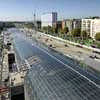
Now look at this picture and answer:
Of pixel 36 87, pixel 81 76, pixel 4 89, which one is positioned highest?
pixel 81 76

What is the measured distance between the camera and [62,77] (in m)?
15.5

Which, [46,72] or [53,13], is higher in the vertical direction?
[53,13]

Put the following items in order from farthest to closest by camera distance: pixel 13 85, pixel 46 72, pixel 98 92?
pixel 13 85 < pixel 46 72 < pixel 98 92

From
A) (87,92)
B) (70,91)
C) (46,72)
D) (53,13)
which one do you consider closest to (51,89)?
(70,91)

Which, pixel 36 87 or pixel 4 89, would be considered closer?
pixel 36 87

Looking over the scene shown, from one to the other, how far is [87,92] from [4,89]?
11.5 meters

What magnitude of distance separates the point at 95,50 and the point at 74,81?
103 feet

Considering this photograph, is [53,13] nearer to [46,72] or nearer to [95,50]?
[95,50]

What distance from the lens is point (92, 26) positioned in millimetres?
67062

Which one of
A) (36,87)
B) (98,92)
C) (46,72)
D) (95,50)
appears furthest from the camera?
(95,50)

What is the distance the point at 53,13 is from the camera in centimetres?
12556

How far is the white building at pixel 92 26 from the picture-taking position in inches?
2535

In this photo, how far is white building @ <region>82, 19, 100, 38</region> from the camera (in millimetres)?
64381

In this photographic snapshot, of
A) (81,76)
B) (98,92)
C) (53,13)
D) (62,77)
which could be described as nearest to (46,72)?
(62,77)
